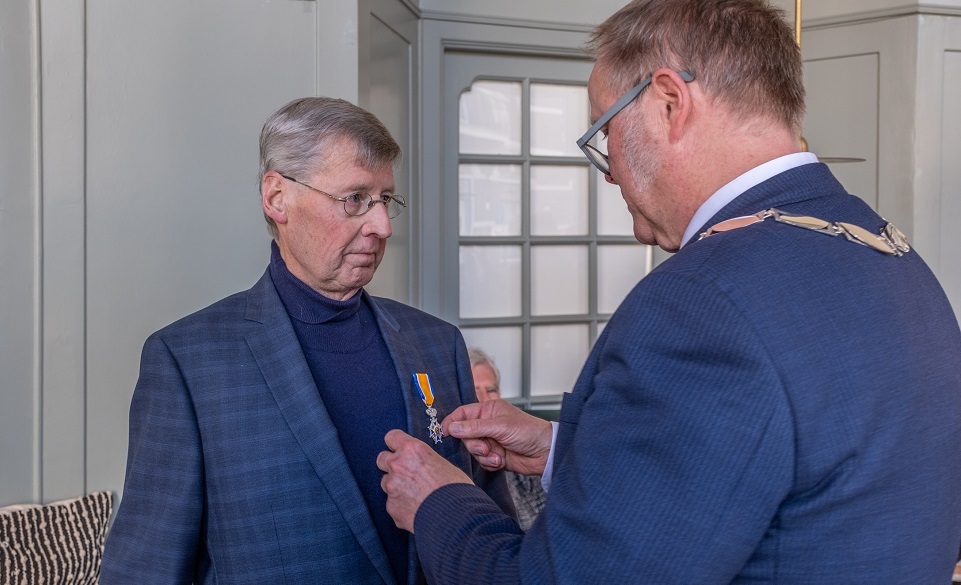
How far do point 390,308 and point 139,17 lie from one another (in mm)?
1431

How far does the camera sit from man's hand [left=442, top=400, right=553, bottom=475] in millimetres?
1482

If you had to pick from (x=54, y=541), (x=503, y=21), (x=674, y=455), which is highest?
(x=503, y=21)

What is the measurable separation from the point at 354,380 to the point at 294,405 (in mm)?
155

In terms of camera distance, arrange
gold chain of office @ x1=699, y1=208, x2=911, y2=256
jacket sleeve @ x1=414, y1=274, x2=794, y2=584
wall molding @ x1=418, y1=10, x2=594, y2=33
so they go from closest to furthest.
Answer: jacket sleeve @ x1=414, y1=274, x2=794, y2=584
gold chain of office @ x1=699, y1=208, x2=911, y2=256
wall molding @ x1=418, y1=10, x2=594, y2=33

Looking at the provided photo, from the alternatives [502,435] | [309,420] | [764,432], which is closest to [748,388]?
[764,432]

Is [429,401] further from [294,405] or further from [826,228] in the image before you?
[826,228]

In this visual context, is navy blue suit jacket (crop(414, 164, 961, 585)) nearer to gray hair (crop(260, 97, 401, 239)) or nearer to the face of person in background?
gray hair (crop(260, 97, 401, 239))

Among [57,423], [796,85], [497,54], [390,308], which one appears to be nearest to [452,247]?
[497,54]

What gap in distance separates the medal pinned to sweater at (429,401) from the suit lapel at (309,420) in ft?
0.66

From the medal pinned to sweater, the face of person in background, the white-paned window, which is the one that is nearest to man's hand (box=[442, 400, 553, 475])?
the medal pinned to sweater

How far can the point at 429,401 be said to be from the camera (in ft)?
5.35

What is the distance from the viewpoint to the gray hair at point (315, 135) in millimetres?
1558

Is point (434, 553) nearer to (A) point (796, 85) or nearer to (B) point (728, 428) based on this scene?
(B) point (728, 428)

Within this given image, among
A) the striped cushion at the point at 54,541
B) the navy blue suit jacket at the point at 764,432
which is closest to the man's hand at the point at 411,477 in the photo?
the navy blue suit jacket at the point at 764,432
